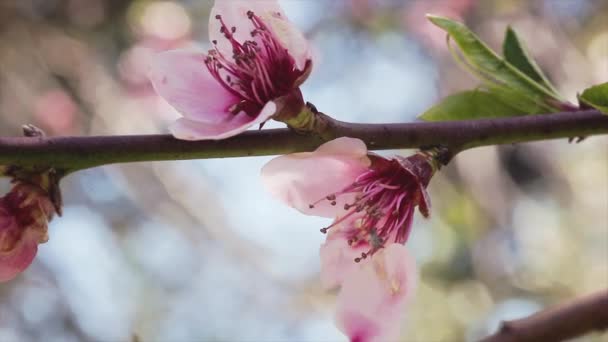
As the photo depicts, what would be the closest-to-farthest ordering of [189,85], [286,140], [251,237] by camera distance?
[286,140] < [189,85] < [251,237]

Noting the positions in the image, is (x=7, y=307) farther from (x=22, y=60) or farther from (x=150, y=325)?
(x=22, y=60)

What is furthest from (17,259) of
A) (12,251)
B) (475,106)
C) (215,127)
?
(475,106)

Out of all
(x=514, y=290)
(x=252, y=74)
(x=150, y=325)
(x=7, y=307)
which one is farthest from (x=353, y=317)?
(x=7, y=307)

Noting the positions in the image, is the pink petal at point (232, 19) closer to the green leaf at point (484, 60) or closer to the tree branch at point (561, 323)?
the green leaf at point (484, 60)

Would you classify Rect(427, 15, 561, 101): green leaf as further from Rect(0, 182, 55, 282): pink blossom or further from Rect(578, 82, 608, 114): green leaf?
Rect(0, 182, 55, 282): pink blossom

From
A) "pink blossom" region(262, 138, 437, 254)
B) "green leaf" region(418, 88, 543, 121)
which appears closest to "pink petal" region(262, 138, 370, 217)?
"pink blossom" region(262, 138, 437, 254)

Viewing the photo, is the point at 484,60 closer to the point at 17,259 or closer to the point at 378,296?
the point at 378,296
